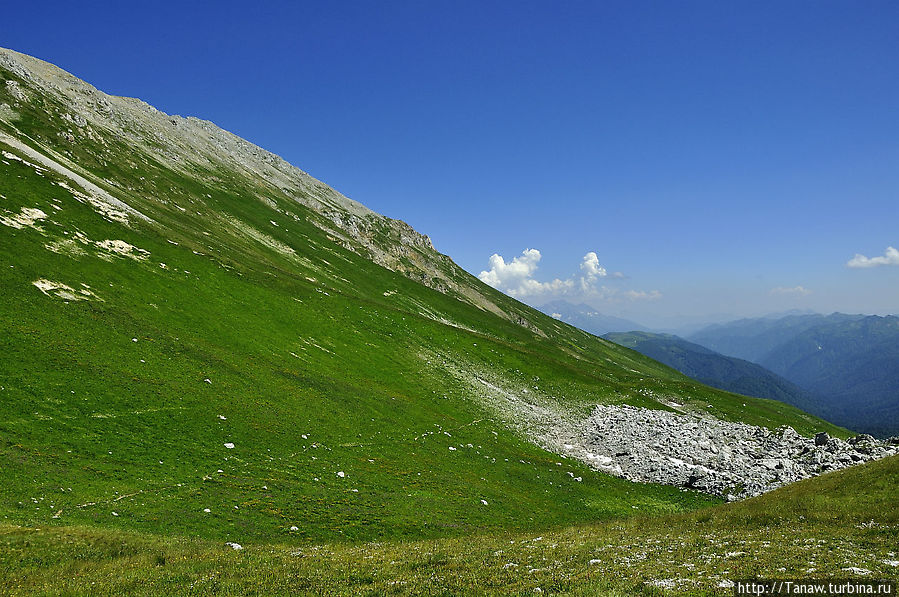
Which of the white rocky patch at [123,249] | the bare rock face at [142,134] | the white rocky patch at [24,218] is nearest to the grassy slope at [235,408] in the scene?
the white rocky patch at [24,218]

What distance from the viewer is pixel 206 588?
598 inches

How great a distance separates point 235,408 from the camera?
38.7m

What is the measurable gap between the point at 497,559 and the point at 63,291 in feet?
163

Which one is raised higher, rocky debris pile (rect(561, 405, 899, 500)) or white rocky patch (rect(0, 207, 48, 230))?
white rocky patch (rect(0, 207, 48, 230))

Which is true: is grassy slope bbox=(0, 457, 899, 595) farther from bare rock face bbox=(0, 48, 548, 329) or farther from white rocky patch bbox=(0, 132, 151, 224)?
bare rock face bbox=(0, 48, 548, 329)

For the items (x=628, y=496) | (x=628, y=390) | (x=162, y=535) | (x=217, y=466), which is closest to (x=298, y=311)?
(x=217, y=466)

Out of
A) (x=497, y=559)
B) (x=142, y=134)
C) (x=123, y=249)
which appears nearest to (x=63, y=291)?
(x=123, y=249)

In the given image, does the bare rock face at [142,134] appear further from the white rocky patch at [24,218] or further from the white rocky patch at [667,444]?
the white rocky patch at [667,444]

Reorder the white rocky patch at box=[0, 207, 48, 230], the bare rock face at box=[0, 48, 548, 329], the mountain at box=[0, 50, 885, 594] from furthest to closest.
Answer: the bare rock face at box=[0, 48, 548, 329], the white rocky patch at box=[0, 207, 48, 230], the mountain at box=[0, 50, 885, 594]

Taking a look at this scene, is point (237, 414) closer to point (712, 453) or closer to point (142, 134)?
point (712, 453)

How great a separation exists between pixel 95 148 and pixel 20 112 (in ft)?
46.3

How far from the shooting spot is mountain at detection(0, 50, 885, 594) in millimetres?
23000

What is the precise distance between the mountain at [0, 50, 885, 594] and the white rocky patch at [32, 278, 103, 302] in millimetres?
236

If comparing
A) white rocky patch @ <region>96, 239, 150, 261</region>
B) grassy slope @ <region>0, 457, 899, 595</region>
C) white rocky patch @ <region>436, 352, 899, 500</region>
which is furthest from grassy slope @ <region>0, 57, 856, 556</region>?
grassy slope @ <region>0, 457, 899, 595</region>
